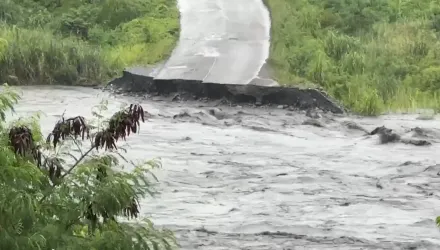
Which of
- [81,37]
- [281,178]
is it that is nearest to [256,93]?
[281,178]

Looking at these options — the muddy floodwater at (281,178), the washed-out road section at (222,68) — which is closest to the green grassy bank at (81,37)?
the washed-out road section at (222,68)

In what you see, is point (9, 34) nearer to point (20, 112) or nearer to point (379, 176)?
point (20, 112)

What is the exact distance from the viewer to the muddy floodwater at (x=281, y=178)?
855cm

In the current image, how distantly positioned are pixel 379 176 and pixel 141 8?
14607 millimetres

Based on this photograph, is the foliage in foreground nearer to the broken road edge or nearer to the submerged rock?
the submerged rock

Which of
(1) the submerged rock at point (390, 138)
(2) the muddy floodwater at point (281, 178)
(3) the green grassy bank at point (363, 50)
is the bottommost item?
(2) the muddy floodwater at point (281, 178)

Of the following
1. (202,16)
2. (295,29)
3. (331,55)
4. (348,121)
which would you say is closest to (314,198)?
(348,121)

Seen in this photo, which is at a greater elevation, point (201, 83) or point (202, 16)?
point (202, 16)

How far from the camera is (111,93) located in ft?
55.7

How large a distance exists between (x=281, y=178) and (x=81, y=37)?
12.8 m

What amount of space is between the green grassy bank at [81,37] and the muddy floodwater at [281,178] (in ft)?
6.66

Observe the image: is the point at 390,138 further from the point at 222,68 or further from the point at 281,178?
the point at 222,68

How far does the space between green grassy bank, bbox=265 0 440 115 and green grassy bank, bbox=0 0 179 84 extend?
3036 millimetres

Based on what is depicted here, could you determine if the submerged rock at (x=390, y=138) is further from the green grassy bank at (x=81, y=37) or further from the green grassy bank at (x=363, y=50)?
the green grassy bank at (x=81, y=37)
